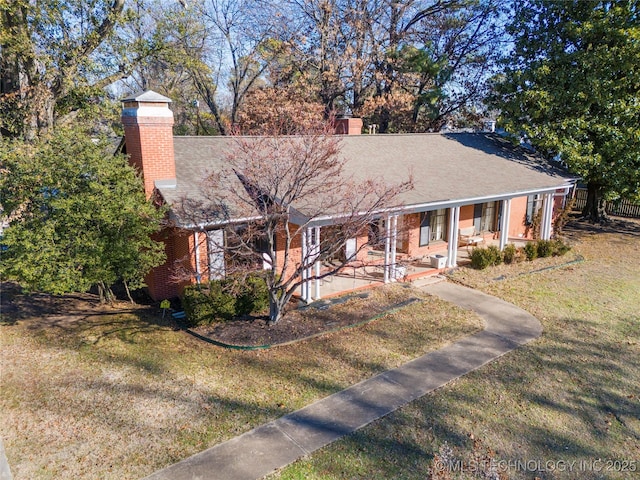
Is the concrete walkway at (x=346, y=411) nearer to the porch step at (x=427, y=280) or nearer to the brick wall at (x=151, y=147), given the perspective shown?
the porch step at (x=427, y=280)

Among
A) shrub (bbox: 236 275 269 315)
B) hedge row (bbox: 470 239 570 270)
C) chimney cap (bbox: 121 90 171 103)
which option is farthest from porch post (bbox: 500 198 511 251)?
chimney cap (bbox: 121 90 171 103)

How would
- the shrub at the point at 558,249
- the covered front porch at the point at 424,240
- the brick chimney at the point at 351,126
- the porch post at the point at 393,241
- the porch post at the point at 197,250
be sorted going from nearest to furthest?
the porch post at the point at 197,250 → the porch post at the point at 393,241 → the covered front porch at the point at 424,240 → the shrub at the point at 558,249 → the brick chimney at the point at 351,126

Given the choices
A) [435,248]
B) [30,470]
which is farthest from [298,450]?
[435,248]

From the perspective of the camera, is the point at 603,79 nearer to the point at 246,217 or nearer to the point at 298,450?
the point at 246,217

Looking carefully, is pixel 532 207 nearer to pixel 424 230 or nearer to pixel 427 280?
pixel 424 230

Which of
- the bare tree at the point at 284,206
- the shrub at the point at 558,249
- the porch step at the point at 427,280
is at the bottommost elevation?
the porch step at the point at 427,280

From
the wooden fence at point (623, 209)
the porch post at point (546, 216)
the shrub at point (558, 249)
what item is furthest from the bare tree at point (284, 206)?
the wooden fence at point (623, 209)

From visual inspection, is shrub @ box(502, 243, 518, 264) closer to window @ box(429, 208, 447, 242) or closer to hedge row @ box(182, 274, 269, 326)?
window @ box(429, 208, 447, 242)

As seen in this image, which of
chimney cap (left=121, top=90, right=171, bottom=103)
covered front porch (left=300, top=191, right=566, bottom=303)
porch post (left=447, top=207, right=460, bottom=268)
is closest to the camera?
chimney cap (left=121, top=90, right=171, bottom=103)

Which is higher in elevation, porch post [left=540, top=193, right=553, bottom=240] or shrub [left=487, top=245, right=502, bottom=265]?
porch post [left=540, top=193, right=553, bottom=240]
